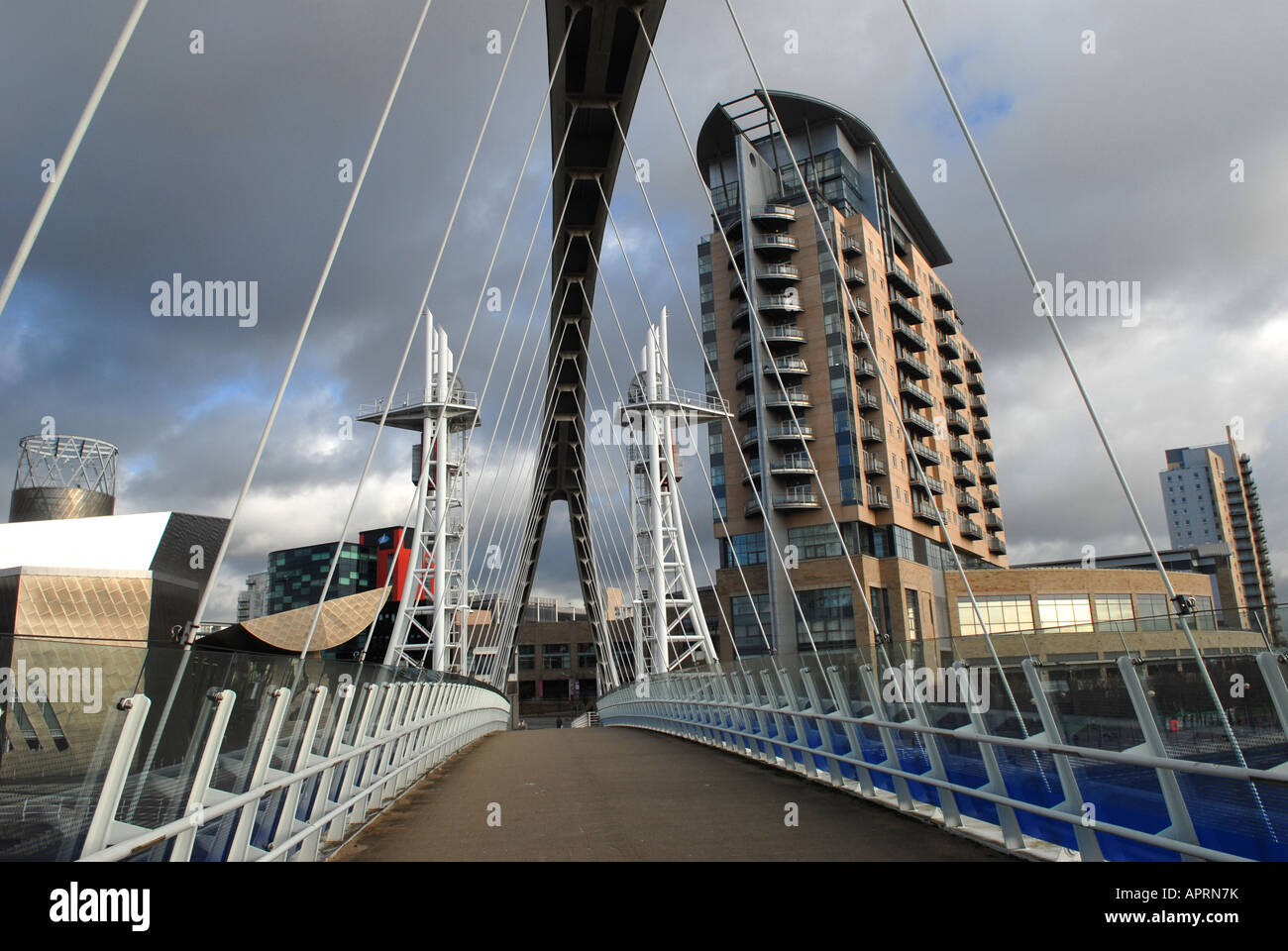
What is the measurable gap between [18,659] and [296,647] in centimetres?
4332

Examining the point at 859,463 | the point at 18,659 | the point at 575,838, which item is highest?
the point at 859,463

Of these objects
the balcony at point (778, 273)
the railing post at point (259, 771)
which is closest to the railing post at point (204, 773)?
the railing post at point (259, 771)

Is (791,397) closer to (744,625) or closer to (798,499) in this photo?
(798,499)

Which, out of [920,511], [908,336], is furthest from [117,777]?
[908,336]

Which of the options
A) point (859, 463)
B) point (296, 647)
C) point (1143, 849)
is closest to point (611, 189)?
point (1143, 849)

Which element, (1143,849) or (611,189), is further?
(611,189)

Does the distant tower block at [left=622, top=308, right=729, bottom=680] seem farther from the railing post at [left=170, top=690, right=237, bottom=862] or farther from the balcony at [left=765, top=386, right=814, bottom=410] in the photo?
the railing post at [left=170, top=690, right=237, bottom=862]

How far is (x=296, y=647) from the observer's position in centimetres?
4378

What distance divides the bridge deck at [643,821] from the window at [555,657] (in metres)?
91.2

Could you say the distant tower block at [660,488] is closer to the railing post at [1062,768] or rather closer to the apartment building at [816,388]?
the apartment building at [816,388]

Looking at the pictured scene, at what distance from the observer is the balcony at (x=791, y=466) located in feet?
195

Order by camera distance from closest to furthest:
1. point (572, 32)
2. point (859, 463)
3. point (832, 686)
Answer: point (832, 686)
point (572, 32)
point (859, 463)

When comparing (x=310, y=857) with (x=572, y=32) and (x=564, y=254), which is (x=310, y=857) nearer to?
(x=572, y=32)

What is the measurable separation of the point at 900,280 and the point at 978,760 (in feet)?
214
